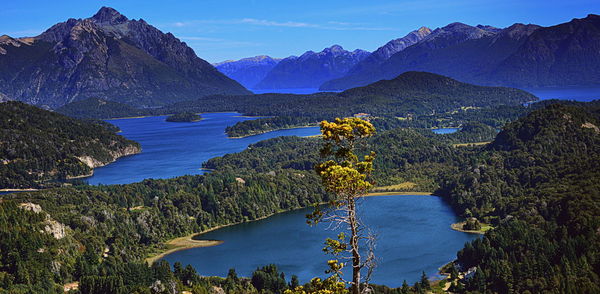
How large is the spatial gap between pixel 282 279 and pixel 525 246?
35389 millimetres

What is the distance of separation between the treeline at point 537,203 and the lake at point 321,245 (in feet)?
23.4

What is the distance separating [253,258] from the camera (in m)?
116

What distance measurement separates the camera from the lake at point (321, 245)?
106 meters

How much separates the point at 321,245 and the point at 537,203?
127 ft

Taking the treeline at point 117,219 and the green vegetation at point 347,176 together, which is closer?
the green vegetation at point 347,176

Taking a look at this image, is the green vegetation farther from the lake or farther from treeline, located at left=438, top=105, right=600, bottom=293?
treeline, located at left=438, top=105, right=600, bottom=293

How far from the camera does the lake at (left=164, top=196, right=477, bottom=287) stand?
349 ft

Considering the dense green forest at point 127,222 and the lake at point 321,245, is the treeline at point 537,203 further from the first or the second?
the dense green forest at point 127,222

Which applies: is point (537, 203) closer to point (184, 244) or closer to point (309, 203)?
point (309, 203)

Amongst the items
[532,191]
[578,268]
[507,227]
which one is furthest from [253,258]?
[532,191]

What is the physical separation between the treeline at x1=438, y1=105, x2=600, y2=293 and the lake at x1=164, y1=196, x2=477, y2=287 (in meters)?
7.14

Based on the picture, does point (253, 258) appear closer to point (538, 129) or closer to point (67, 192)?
point (67, 192)

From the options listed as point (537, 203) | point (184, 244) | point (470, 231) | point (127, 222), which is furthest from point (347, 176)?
point (127, 222)

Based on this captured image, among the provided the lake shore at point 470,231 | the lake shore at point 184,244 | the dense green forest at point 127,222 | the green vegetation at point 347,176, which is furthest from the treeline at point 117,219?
the green vegetation at point 347,176
